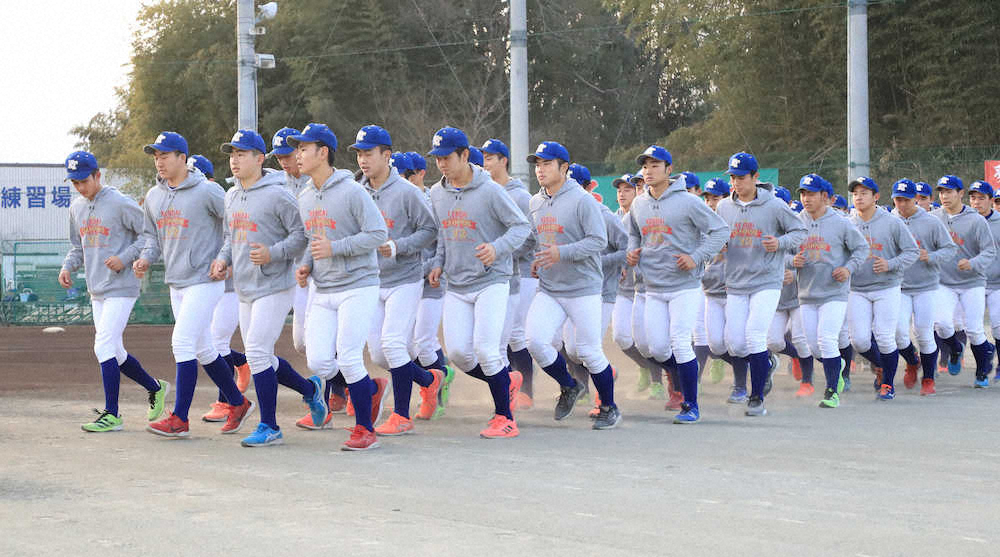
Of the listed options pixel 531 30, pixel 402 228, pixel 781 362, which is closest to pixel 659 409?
pixel 402 228

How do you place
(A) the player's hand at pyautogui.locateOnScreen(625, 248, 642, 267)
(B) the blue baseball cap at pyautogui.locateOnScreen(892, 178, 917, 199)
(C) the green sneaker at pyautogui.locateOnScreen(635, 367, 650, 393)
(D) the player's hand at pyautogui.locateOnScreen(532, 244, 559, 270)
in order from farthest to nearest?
(B) the blue baseball cap at pyautogui.locateOnScreen(892, 178, 917, 199)
(C) the green sneaker at pyautogui.locateOnScreen(635, 367, 650, 393)
(A) the player's hand at pyautogui.locateOnScreen(625, 248, 642, 267)
(D) the player's hand at pyautogui.locateOnScreen(532, 244, 559, 270)

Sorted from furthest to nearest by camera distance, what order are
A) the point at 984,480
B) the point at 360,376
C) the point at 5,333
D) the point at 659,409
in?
the point at 5,333, the point at 659,409, the point at 360,376, the point at 984,480

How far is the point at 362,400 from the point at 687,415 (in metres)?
2.92

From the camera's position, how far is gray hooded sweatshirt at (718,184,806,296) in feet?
39.0

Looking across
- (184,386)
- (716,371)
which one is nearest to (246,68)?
(716,371)

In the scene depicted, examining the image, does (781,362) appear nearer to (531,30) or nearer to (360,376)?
(360,376)

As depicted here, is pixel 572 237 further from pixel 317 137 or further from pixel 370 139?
pixel 317 137

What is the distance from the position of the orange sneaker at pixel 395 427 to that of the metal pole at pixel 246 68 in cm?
1164

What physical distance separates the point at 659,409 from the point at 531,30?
3631 centimetres

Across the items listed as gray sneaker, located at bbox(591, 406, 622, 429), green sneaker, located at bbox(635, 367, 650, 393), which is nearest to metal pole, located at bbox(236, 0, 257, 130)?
green sneaker, located at bbox(635, 367, 650, 393)

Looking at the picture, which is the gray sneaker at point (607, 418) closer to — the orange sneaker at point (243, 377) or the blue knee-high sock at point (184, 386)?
the blue knee-high sock at point (184, 386)

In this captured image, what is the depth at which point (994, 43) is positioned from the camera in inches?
1227

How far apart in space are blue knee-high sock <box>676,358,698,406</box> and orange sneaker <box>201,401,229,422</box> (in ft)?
12.2

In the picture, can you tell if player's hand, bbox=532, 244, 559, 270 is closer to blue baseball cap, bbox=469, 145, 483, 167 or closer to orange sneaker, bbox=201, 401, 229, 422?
blue baseball cap, bbox=469, 145, 483, 167
